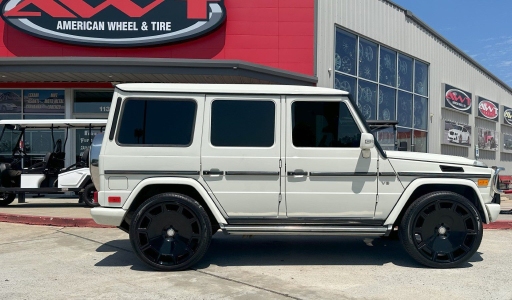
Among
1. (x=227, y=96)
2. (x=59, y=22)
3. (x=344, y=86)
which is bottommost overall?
(x=227, y=96)

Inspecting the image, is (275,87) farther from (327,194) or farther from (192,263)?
(192,263)

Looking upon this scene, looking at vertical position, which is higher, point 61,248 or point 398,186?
point 398,186

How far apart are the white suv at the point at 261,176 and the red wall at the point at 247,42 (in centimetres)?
878

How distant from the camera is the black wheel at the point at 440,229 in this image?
5.03 meters

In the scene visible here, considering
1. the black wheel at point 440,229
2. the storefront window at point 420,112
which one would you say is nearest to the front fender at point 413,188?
the black wheel at point 440,229

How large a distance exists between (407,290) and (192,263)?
2.29 meters

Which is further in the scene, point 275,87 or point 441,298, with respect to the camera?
point 275,87

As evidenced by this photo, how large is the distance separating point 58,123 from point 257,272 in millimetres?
7845

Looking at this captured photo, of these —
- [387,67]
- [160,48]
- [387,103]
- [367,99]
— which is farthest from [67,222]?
[387,67]

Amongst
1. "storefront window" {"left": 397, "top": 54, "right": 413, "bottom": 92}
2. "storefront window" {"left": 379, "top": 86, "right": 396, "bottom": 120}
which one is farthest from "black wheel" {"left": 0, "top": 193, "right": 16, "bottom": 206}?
"storefront window" {"left": 397, "top": 54, "right": 413, "bottom": 92}

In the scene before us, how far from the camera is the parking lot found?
427 cm

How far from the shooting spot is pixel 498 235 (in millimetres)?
7418

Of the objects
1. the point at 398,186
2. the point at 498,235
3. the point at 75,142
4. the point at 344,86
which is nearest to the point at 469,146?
the point at 344,86

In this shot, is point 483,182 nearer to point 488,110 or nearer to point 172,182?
point 172,182
